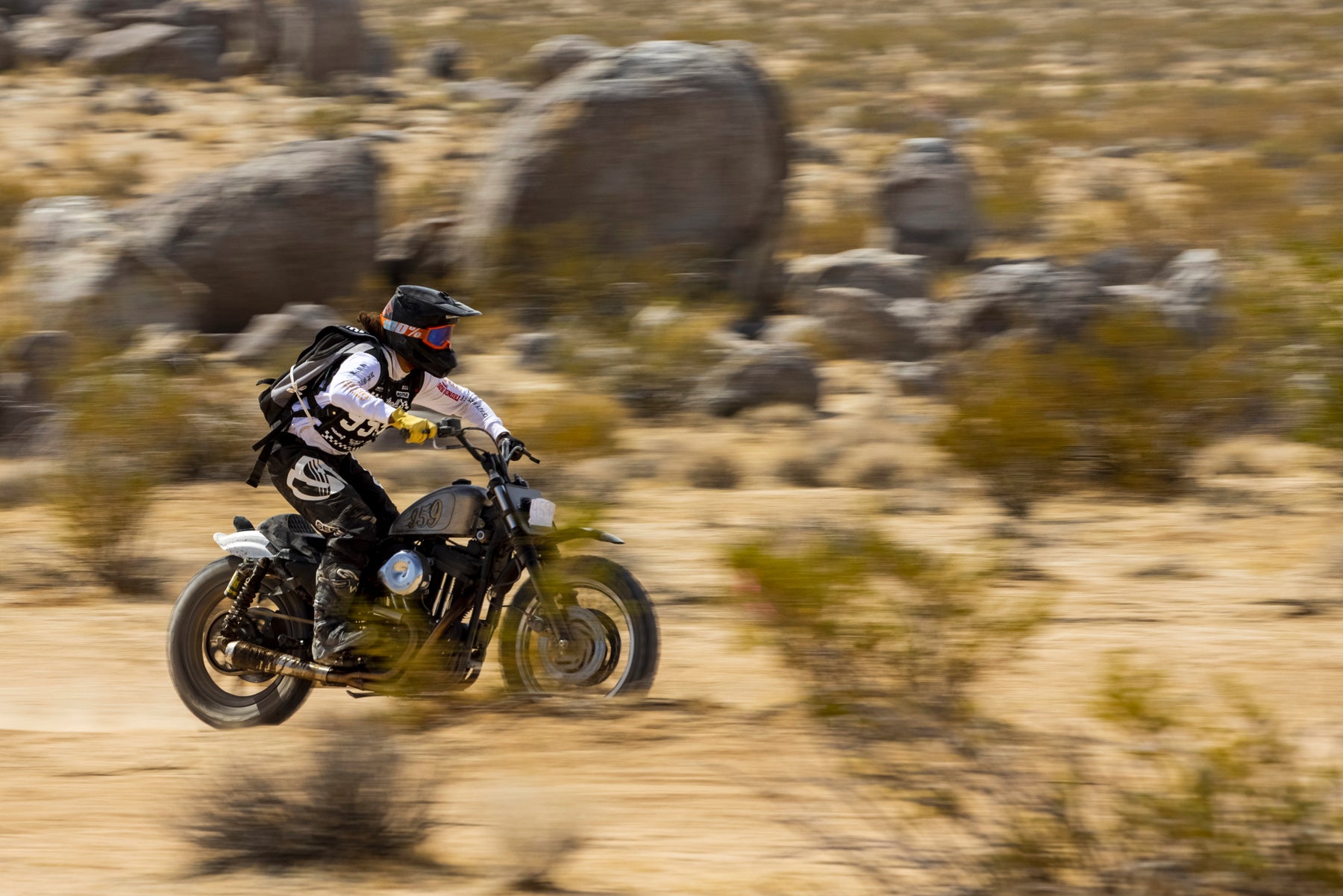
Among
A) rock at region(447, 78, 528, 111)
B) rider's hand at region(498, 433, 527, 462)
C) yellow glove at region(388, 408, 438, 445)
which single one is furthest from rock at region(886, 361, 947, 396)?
rock at region(447, 78, 528, 111)

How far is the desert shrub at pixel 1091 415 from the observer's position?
11.5 meters

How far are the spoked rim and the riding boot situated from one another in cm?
71

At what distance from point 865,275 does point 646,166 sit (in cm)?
310

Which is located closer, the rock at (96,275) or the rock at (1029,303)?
the rock at (1029,303)

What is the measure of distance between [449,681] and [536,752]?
62 cm

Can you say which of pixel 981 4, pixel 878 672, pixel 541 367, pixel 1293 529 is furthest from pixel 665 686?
pixel 981 4

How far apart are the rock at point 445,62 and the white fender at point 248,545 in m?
36.4

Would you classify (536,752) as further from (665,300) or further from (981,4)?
(981,4)

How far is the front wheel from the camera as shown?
21.6 ft

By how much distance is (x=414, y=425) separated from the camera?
6191 millimetres

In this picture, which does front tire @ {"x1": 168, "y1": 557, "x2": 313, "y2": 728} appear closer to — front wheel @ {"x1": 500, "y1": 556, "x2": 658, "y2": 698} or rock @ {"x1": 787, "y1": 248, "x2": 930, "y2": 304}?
front wheel @ {"x1": 500, "y1": 556, "x2": 658, "y2": 698}

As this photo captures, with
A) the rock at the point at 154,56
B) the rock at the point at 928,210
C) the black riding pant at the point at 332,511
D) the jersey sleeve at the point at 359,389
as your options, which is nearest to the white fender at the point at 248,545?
the black riding pant at the point at 332,511

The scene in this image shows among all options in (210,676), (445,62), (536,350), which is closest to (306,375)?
(210,676)

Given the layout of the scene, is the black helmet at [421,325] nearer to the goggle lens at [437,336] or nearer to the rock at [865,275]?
the goggle lens at [437,336]
